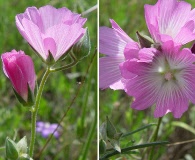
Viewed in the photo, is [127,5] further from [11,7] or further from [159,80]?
[159,80]

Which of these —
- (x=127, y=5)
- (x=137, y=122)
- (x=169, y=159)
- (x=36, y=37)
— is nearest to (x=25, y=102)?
(x=36, y=37)

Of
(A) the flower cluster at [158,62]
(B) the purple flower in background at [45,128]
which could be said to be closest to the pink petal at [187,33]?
(A) the flower cluster at [158,62]

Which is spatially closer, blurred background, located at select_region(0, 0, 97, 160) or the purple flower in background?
blurred background, located at select_region(0, 0, 97, 160)

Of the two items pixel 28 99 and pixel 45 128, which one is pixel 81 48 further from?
pixel 45 128

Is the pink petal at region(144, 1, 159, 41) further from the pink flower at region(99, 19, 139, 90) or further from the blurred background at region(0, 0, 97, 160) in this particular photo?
the blurred background at region(0, 0, 97, 160)

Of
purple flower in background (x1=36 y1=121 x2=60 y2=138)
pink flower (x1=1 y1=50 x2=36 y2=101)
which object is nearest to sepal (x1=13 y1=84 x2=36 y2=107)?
pink flower (x1=1 y1=50 x2=36 y2=101)

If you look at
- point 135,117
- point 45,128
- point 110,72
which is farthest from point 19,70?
point 45,128
